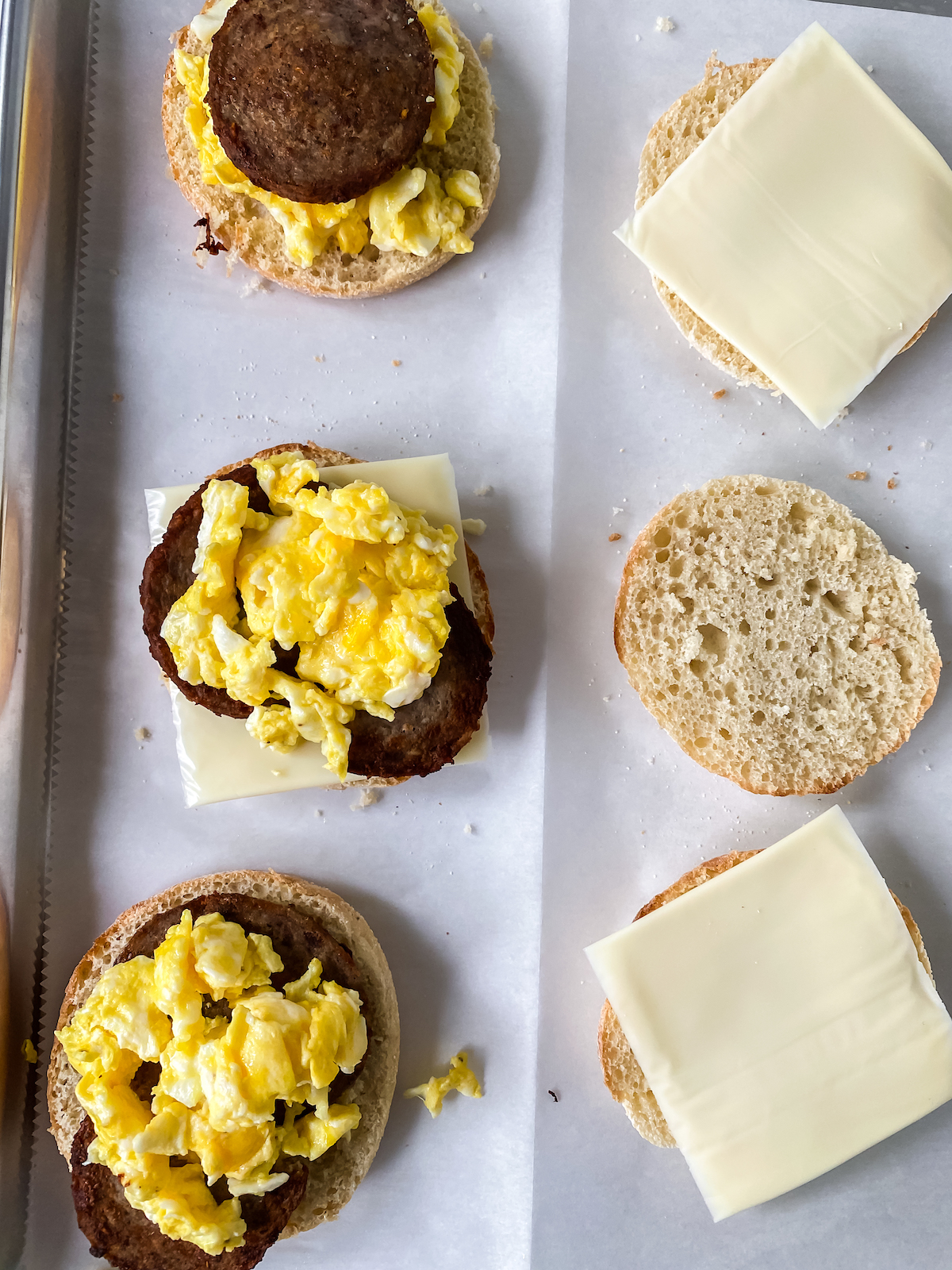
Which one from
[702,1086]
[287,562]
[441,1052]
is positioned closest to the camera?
[287,562]

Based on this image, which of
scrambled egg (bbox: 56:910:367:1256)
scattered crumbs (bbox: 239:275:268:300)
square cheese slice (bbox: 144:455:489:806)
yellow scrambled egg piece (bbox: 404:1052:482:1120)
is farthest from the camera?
scattered crumbs (bbox: 239:275:268:300)

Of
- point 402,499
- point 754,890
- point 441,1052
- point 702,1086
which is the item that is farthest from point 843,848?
point 402,499

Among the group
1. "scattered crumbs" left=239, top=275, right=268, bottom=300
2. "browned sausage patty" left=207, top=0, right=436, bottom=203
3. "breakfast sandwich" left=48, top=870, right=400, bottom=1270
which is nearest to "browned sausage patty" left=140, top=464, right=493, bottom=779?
"breakfast sandwich" left=48, top=870, right=400, bottom=1270

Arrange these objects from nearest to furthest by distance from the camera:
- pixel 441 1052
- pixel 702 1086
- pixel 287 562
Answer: pixel 287 562 < pixel 702 1086 < pixel 441 1052

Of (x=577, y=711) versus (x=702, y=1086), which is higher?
(x=577, y=711)

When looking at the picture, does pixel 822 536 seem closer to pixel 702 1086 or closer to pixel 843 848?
pixel 843 848

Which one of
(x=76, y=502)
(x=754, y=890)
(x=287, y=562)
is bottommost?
(x=754, y=890)

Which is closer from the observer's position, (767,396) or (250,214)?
(250,214)

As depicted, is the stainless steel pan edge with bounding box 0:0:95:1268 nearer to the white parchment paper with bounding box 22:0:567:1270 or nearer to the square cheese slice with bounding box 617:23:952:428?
the white parchment paper with bounding box 22:0:567:1270
